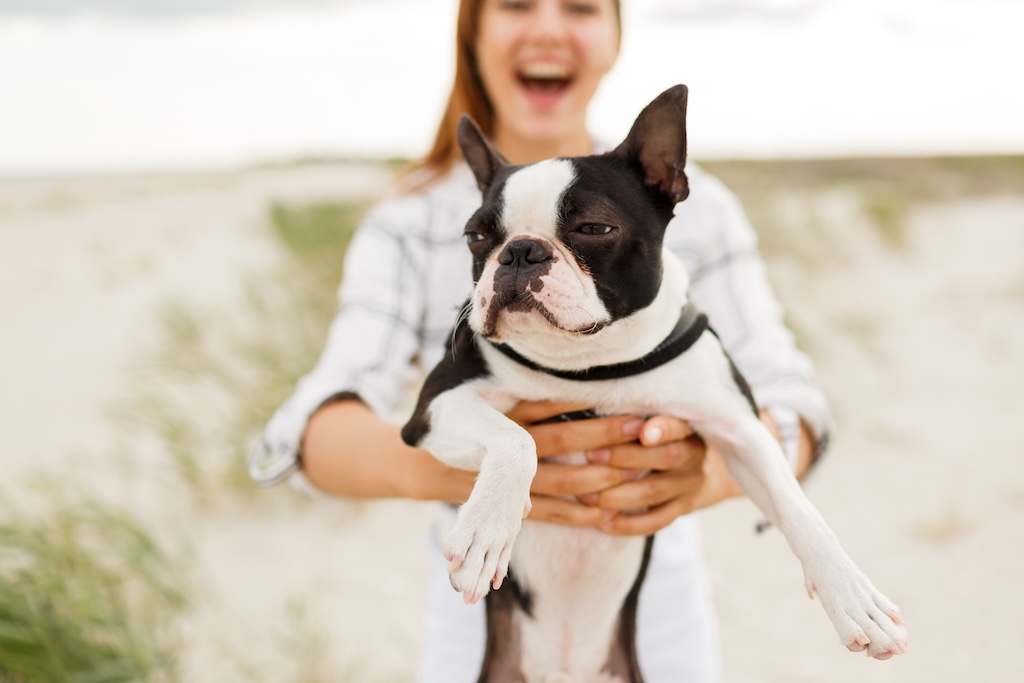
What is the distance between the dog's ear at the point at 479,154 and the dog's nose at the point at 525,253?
40 centimetres

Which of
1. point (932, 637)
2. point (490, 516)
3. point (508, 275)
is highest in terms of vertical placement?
point (508, 275)

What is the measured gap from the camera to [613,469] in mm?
2020

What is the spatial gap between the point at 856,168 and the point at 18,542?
35.7 m

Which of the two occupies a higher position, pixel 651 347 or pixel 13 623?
pixel 651 347

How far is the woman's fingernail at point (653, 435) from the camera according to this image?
1.91m

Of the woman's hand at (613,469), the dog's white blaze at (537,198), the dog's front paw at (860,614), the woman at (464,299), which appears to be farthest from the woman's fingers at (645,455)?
the dog's white blaze at (537,198)

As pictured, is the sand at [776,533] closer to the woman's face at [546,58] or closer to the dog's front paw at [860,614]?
the woman's face at [546,58]

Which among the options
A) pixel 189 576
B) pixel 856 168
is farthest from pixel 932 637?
pixel 856 168

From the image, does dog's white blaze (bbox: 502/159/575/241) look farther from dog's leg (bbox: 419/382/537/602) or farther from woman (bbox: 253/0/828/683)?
woman (bbox: 253/0/828/683)

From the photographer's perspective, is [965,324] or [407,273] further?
[965,324]

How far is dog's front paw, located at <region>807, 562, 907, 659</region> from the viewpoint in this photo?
1559mm

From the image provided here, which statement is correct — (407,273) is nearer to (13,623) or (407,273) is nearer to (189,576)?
(13,623)

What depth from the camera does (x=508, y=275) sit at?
1.72 meters

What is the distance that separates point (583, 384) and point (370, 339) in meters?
0.84
